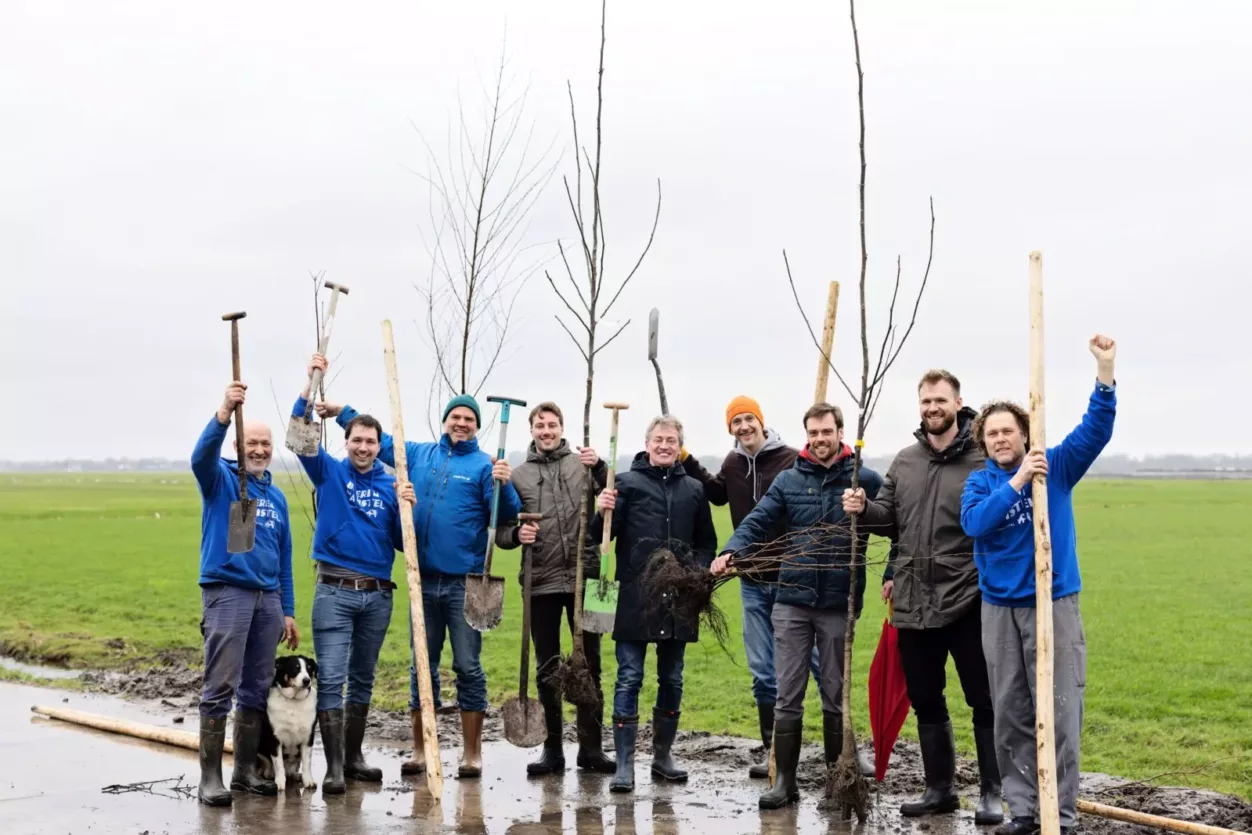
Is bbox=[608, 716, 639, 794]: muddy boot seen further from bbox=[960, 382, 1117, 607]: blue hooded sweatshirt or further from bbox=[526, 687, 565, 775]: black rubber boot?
bbox=[960, 382, 1117, 607]: blue hooded sweatshirt

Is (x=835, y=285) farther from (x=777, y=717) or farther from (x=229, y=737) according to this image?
(x=229, y=737)

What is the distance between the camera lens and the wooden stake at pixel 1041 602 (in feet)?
17.7

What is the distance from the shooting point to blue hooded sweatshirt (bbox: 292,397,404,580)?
7258 mm

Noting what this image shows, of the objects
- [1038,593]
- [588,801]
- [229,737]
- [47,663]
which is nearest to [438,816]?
[588,801]

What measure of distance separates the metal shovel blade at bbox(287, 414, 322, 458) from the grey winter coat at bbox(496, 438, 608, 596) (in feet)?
4.20

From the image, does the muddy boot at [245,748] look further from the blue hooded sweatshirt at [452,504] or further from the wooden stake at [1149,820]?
the wooden stake at [1149,820]

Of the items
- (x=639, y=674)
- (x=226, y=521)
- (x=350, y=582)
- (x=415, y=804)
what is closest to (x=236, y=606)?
(x=226, y=521)

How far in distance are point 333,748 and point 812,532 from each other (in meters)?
3.04

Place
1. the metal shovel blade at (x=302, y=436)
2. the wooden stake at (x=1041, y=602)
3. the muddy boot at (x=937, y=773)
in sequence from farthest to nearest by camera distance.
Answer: the metal shovel blade at (x=302, y=436) → the muddy boot at (x=937, y=773) → the wooden stake at (x=1041, y=602)

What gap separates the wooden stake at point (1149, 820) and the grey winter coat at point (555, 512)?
3134 mm

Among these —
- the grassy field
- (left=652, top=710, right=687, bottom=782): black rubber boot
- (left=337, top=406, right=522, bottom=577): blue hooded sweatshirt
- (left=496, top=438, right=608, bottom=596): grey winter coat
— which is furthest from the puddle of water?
the grassy field

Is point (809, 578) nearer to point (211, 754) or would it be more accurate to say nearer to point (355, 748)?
point (355, 748)

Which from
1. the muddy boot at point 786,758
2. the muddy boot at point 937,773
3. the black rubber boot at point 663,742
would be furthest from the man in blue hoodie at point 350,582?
the muddy boot at point 937,773

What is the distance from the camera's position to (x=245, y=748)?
23.3ft
